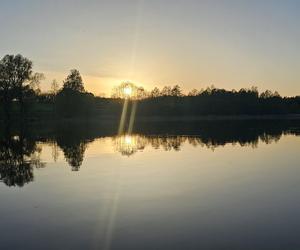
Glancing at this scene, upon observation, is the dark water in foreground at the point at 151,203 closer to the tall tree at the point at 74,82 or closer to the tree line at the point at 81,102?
the tree line at the point at 81,102

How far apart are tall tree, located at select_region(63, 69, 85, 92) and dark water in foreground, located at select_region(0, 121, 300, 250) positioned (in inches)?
3569

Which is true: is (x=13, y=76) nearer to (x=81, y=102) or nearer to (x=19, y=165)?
(x=81, y=102)

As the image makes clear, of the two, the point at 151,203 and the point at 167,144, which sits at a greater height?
the point at 167,144

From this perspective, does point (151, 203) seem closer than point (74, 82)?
Yes

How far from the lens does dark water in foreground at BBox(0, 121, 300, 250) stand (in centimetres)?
1199

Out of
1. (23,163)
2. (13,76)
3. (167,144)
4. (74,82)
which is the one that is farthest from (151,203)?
(74,82)

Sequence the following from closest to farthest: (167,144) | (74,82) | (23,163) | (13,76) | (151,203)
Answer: (151,203), (23,163), (167,144), (13,76), (74,82)

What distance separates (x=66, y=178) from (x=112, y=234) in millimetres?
10515

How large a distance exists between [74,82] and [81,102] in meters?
7.84

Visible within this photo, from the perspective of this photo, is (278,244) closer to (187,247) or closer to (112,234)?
(187,247)

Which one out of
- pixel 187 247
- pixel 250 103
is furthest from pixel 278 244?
pixel 250 103

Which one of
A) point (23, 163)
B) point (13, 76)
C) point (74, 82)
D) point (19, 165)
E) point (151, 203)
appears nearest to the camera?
point (151, 203)

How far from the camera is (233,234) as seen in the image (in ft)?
40.4

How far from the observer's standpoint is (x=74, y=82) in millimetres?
120438
